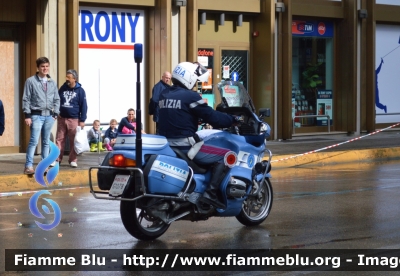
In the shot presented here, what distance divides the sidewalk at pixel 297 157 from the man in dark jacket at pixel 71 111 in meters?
0.46

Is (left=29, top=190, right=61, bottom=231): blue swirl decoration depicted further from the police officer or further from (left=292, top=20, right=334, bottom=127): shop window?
(left=292, top=20, right=334, bottom=127): shop window

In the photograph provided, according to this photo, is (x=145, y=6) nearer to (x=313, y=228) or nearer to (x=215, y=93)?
(x=215, y=93)

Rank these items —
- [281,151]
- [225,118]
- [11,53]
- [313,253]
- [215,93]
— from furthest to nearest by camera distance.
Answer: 1. [281,151]
2. [11,53]
3. [215,93]
4. [225,118]
5. [313,253]

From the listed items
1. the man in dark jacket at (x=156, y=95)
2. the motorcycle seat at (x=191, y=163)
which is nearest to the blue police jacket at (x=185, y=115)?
the motorcycle seat at (x=191, y=163)

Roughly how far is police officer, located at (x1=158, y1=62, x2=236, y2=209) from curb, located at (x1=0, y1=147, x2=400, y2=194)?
4.38 m

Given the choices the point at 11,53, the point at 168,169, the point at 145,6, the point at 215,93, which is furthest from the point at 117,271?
the point at 145,6

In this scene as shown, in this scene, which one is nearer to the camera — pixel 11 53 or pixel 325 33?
pixel 11 53

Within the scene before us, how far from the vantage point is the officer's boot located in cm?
871

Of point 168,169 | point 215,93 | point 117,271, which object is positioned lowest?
point 117,271

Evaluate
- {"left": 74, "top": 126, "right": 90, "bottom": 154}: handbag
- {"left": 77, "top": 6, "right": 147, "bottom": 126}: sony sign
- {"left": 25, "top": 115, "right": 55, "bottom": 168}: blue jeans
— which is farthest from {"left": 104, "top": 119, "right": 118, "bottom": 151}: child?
{"left": 25, "top": 115, "right": 55, "bottom": 168}: blue jeans

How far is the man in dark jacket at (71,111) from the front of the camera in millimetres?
15195

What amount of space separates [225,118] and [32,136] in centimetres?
583

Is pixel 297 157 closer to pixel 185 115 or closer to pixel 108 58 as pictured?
pixel 108 58

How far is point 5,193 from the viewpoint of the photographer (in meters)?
12.7
